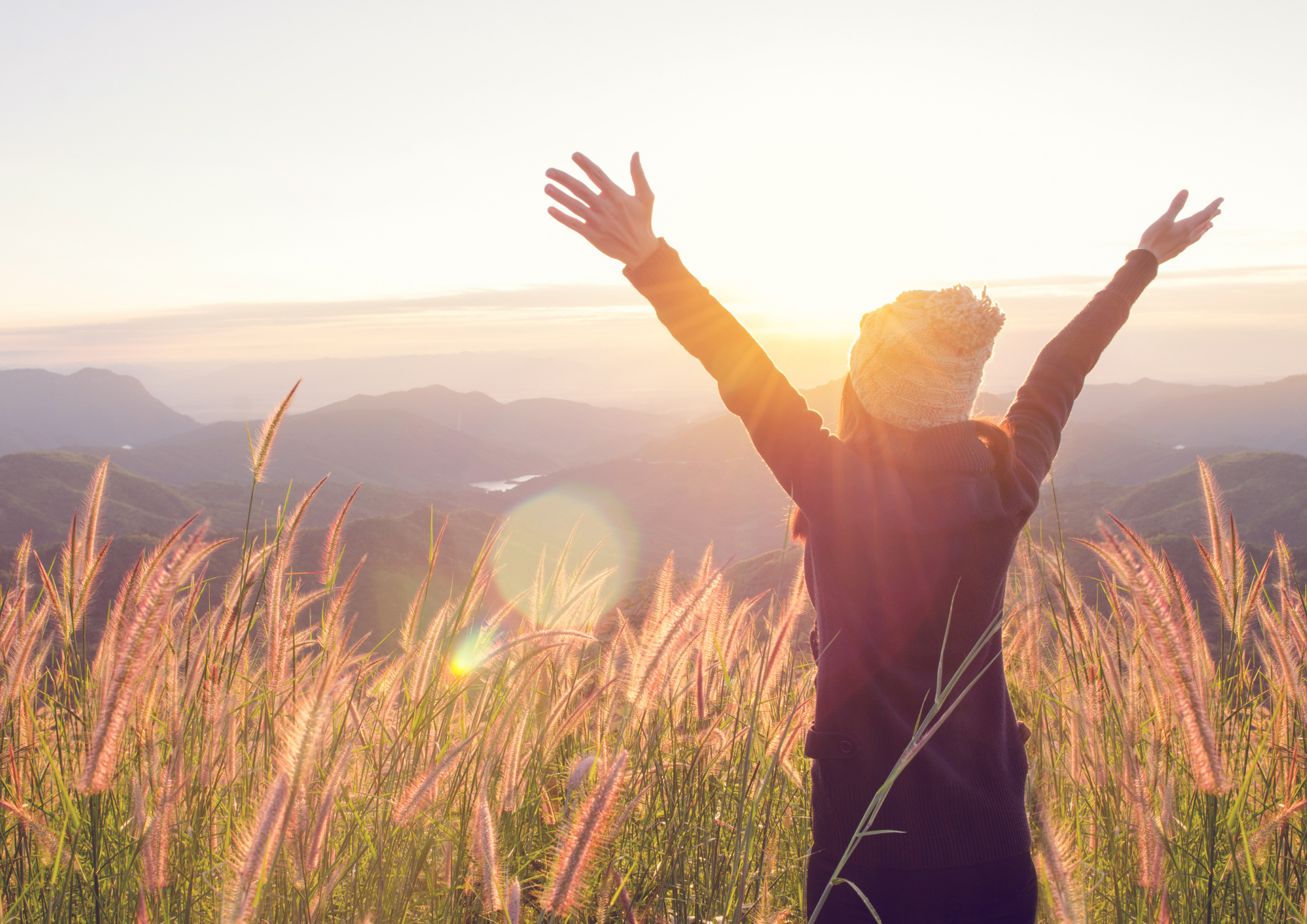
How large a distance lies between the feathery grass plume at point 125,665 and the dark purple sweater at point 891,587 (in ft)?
3.81

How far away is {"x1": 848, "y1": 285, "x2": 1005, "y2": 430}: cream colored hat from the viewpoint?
1652 millimetres

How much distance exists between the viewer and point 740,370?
160 centimetres

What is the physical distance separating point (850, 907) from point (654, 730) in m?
0.69

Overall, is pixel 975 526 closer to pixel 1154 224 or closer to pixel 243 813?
pixel 1154 224

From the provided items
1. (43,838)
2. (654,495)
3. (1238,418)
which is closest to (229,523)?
(654,495)

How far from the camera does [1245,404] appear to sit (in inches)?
7077

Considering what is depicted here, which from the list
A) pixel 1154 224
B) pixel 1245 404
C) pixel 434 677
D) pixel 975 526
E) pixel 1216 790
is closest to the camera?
pixel 1216 790

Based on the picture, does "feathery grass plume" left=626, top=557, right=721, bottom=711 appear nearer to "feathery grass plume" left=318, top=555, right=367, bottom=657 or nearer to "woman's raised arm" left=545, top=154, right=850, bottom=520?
"woman's raised arm" left=545, top=154, right=850, bottom=520

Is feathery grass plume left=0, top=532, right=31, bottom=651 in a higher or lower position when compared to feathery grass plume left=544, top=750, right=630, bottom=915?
higher

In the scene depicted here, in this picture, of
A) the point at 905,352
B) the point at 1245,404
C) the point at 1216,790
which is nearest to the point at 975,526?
the point at 905,352

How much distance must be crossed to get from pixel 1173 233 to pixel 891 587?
6.14 feet

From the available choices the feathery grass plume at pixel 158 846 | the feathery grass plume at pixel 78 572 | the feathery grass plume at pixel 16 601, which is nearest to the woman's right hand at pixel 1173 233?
the feathery grass plume at pixel 158 846

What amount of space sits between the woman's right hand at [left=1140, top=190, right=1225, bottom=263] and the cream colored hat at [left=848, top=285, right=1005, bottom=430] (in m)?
1.16

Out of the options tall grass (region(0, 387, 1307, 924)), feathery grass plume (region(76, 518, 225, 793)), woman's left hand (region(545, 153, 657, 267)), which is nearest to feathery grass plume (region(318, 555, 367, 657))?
tall grass (region(0, 387, 1307, 924))
